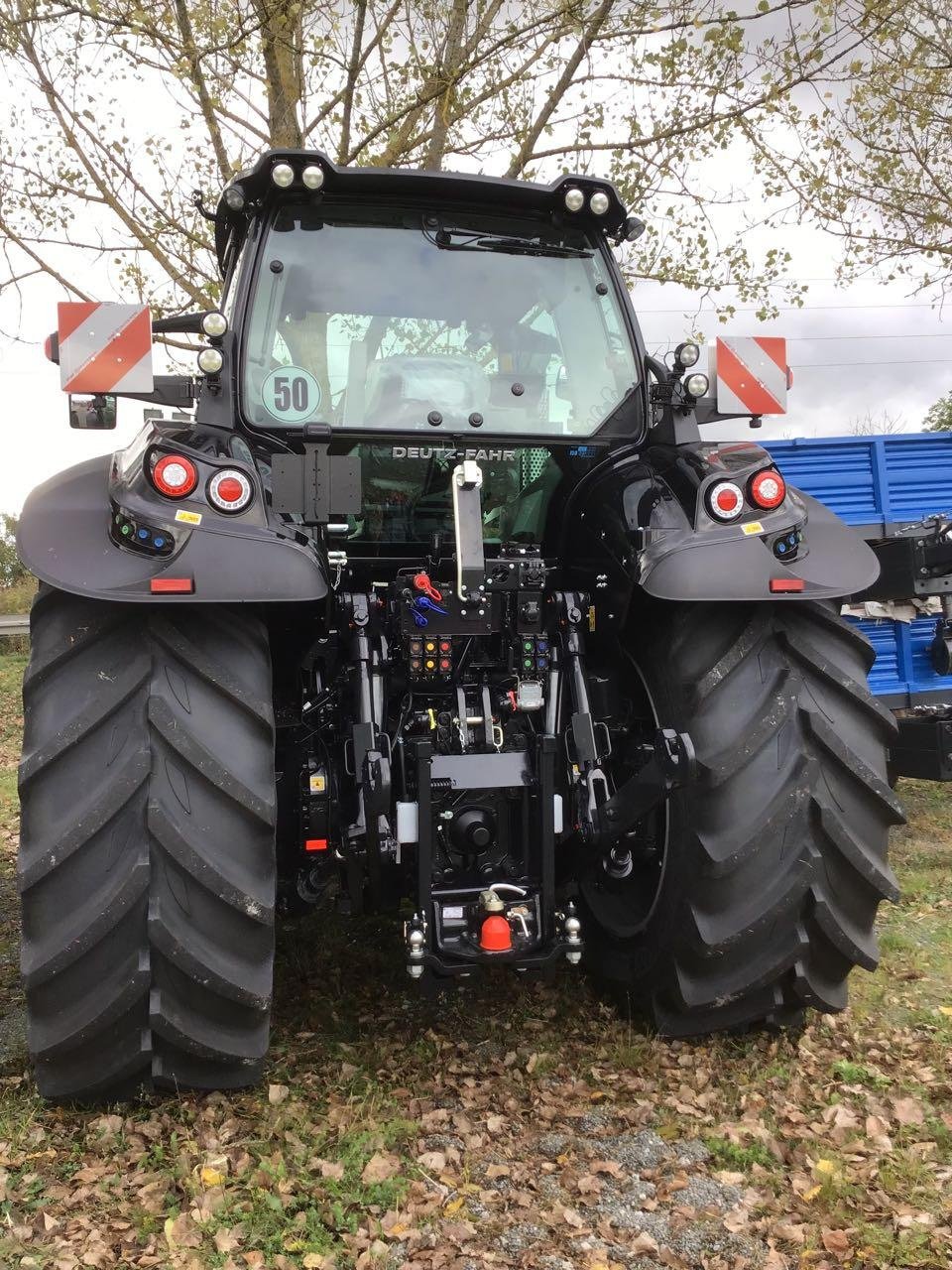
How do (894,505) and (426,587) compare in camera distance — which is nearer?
(426,587)

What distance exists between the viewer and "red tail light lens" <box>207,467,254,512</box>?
2.68m

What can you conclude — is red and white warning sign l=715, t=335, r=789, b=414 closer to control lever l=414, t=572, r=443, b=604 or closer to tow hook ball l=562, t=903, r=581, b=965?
control lever l=414, t=572, r=443, b=604

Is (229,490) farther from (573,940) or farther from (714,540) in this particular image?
(573,940)

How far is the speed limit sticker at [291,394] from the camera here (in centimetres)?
325

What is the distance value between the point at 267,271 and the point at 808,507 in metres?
1.90

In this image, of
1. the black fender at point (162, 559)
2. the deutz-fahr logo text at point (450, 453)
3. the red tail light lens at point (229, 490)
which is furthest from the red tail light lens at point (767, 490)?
the red tail light lens at point (229, 490)

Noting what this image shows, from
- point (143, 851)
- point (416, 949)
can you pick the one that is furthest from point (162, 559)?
point (416, 949)

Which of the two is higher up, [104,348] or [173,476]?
[104,348]

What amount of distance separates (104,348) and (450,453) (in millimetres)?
1079

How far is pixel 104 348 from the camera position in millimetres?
3031

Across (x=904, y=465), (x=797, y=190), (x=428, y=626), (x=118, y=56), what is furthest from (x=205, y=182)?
(x=428, y=626)

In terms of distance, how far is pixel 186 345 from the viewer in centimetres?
917

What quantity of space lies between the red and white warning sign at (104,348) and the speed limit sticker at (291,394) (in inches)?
14.6

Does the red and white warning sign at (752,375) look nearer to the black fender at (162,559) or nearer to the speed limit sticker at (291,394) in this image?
the speed limit sticker at (291,394)
